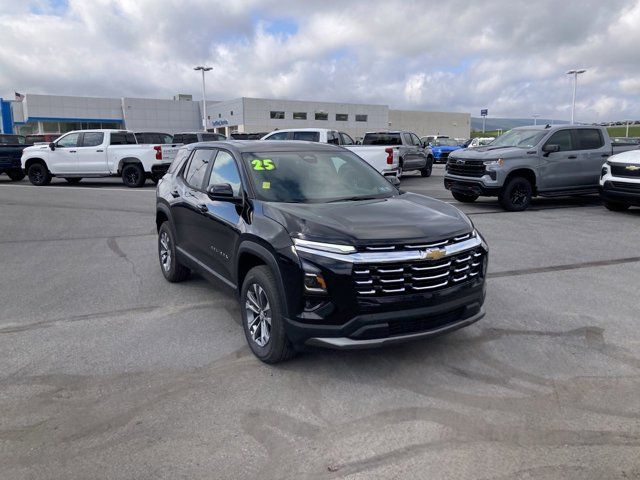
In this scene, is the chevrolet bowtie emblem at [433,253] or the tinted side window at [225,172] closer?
the chevrolet bowtie emblem at [433,253]

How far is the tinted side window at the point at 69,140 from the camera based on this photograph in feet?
61.2

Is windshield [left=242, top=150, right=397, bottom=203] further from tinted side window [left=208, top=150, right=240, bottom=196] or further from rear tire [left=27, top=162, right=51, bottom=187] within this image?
rear tire [left=27, top=162, right=51, bottom=187]

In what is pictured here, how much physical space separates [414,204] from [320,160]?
3.82 ft

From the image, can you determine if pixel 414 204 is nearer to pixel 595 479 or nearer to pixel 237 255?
pixel 237 255

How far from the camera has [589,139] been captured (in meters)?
12.9

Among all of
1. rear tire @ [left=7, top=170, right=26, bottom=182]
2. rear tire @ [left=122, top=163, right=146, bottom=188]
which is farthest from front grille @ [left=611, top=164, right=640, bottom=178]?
rear tire @ [left=7, top=170, right=26, bottom=182]

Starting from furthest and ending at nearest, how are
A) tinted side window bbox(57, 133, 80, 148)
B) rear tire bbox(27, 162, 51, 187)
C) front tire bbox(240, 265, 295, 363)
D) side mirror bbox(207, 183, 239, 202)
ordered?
rear tire bbox(27, 162, 51, 187) < tinted side window bbox(57, 133, 80, 148) < side mirror bbox(207, 183, 239, 202) < front tire bbox(240, 265, 295, 363)

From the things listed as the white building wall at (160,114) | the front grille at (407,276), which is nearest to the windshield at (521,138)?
the front grille at (407,276)

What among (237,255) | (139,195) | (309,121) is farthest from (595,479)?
(309,121)

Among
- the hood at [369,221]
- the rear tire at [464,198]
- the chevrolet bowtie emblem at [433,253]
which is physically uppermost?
the hood at [369,221]

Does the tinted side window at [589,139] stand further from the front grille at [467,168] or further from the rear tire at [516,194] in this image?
the front grille at [467,168]

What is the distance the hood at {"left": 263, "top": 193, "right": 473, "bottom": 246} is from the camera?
374cm

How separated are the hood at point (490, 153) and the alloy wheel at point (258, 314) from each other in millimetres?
9146

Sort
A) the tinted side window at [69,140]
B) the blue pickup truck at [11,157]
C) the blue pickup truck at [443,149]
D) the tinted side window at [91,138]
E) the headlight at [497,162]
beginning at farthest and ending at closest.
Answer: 1. the blue pickup truck at [443,149]
2. the blue pickup truck at [11,157]
3. the tinted side window at [69,140]
4. the tinted side window at [91,138]
5. the headlight at [497,162]
